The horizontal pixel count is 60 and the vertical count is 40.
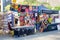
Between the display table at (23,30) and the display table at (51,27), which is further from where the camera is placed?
the display table at (51,27)

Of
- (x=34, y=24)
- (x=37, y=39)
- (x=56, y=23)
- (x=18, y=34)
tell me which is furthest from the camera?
(x=56, y=23)

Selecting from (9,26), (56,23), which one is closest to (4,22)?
(9,26)

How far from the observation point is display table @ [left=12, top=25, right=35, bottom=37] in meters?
7.64

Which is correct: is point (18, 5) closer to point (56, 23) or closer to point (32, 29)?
point (32, 29)

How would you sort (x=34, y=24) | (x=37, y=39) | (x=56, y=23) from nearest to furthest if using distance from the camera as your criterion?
1. (x=37, y=39)
2. (x=34, y=24)
3. (x=56, y=23)

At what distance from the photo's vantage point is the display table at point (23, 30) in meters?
7.64

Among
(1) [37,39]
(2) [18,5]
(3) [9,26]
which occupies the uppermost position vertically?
(2) [18,5]

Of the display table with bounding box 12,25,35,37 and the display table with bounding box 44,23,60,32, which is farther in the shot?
the display table with bounding box 44,23,60,32

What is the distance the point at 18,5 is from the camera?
7.78 m

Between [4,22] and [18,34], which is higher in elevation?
[4,22]

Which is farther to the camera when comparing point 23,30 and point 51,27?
point 51,27

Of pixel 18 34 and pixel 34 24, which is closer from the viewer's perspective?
pixel 18 34

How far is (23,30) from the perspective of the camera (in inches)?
308

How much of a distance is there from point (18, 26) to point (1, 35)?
808 mm
